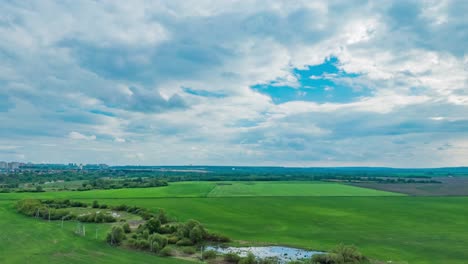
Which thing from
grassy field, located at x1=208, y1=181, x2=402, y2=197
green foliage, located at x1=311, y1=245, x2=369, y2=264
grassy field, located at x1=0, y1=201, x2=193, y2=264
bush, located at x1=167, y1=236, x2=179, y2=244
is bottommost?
grassy field, located at x1=0, y1=201, x2=193, y2=264

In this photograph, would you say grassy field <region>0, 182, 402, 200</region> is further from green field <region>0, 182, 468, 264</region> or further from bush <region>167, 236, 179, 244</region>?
bush <region>167, 236, 179, 244</region>

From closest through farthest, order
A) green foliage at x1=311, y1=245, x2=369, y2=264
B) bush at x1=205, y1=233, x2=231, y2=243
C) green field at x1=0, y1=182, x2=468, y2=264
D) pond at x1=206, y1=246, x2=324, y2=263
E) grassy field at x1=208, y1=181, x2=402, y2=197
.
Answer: green foliage at x1=311, y1=245, x2=369, y2=264 < pond at x1=206, y1=246, x2=324, y2=263 < green field at x1=0, y1=182, x2=468, y2=264 < bush at x1=205, y1=233, x2=231, y2=243 < grassy field at x1=208, y1=181, x2=402, y2=197

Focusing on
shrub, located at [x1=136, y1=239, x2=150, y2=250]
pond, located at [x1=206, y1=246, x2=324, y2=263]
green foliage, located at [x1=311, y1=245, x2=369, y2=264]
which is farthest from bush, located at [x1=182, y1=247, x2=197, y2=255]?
green foliage, located at [x1=311, y1=245, x2=369, y2=264]

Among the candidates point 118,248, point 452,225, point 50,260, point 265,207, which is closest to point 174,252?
point 118,248

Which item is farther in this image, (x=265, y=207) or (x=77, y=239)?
(x=265, y=207)

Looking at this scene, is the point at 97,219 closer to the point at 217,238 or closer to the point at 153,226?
the point at 153,226

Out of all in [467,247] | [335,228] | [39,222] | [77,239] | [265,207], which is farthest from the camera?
[265,207]

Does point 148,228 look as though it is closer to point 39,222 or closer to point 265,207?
point 39,222
